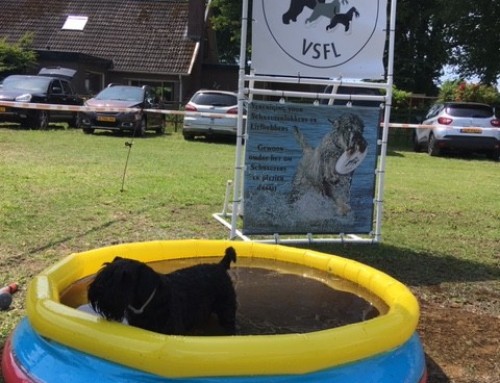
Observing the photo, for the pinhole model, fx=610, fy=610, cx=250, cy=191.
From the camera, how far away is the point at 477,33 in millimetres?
26438

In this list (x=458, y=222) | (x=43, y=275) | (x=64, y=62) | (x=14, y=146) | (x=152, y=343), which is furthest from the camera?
(x=64, y=62)

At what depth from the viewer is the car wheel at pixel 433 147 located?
61.2ft

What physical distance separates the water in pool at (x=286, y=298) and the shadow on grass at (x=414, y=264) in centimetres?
98

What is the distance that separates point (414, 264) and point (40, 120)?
16416 mm

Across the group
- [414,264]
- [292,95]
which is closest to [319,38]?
[292,95]

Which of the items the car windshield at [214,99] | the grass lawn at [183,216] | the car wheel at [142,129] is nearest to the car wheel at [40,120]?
the car wheel at [142,129]

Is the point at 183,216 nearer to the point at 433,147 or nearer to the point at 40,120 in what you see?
the point at 433,147

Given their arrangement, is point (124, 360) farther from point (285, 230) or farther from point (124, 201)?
point (124, 201)

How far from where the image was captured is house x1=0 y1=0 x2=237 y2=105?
33.4m

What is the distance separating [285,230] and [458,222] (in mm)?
3053

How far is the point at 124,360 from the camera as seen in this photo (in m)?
2.95

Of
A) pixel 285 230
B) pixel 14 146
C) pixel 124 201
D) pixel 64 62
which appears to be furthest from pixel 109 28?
pixel 285 230

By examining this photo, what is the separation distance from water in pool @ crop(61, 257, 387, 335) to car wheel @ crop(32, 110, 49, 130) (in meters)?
15.9

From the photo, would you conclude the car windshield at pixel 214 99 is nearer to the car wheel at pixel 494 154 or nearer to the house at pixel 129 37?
the car wheel at pixel 494 154
